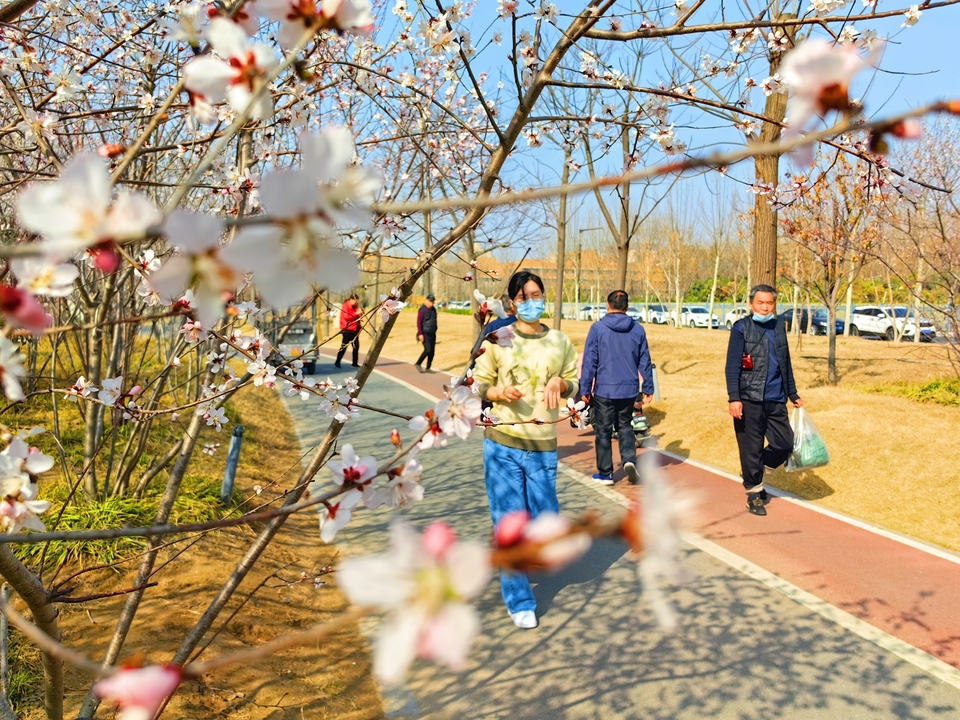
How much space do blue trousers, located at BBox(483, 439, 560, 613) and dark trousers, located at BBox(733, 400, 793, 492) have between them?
243cm

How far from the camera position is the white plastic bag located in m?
5.45

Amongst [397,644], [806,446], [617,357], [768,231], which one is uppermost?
[768,231]

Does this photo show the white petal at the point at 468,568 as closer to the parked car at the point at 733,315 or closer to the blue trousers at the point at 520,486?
the blue trousers at the point at 520,486

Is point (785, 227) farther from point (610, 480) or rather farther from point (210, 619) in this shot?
point (210, 619)

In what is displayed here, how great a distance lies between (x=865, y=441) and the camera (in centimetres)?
718

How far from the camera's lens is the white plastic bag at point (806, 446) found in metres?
5.45

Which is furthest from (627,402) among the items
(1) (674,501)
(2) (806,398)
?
(1) (674,501)

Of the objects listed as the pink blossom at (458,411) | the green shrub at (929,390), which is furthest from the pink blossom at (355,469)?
the green shrub at (929,390)

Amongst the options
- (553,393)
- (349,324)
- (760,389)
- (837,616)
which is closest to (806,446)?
(760,389)

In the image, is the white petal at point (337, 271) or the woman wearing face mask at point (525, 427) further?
the woman wearing face mask at point (525, 427)

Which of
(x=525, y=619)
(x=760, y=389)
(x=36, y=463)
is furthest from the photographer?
(x=760, y=389)

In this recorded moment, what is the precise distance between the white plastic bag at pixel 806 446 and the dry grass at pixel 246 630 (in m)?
3.80

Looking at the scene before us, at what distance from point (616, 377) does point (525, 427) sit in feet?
9.56

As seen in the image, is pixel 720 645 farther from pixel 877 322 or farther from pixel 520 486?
pixel 877 322
